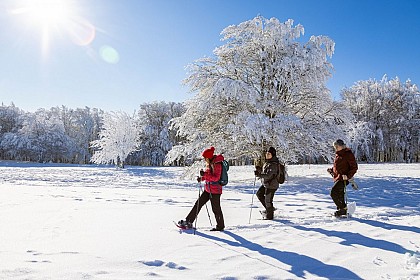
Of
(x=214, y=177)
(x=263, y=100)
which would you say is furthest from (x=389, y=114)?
(x=214, y=177)

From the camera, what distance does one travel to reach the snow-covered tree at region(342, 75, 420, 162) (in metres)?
43.9

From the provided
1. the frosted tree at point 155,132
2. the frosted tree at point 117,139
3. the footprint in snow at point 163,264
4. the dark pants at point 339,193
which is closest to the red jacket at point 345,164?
the dark pants at point 339,193

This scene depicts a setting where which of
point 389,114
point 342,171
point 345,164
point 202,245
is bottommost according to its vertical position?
point 202,245

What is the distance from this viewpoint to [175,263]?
407 centimetres

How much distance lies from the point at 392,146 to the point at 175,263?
52.9m

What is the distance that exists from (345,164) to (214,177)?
10.2 feet

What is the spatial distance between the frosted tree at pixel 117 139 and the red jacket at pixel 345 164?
3617cm

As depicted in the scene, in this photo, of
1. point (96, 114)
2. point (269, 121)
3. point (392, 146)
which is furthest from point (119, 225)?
point (96, 114)

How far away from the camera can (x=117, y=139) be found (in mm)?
42156

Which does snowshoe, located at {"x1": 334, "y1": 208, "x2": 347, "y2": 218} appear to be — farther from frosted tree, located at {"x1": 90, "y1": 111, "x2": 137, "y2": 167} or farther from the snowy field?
frosted tree, located at {"x1": 90, "y1": 111, "x2": 137, "y2": 167}

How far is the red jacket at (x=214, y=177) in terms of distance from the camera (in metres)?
6.24

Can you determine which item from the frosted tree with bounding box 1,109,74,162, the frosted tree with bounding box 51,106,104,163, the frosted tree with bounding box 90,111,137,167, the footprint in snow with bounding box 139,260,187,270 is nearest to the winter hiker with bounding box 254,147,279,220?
the footprint in snow with bounding box 139,260,187,270

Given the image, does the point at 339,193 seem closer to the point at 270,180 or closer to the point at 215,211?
the point at 270,180

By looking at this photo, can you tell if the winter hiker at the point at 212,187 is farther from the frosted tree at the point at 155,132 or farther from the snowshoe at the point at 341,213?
the frosted tree at the point at 155,132
